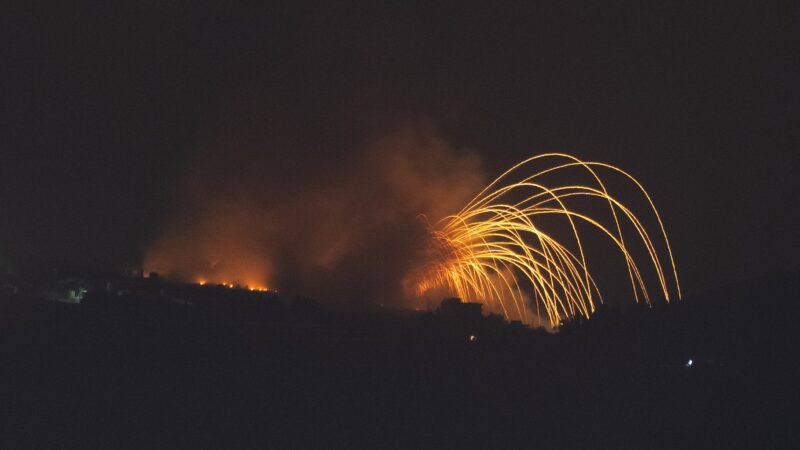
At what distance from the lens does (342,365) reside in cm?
1920

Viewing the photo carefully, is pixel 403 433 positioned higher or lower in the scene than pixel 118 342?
lower

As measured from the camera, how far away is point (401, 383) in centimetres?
1723

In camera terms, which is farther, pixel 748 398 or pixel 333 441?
pixel 748 398

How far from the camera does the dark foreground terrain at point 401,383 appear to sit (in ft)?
40.9

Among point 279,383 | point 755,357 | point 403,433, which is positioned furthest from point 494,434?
point 755,357

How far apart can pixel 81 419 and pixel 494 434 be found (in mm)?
6571

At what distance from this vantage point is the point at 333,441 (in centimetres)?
1199

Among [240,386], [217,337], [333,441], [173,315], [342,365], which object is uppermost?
[173,315]

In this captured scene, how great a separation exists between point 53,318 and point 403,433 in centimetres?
1729

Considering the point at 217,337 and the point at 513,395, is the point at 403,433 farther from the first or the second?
the point at 217,337

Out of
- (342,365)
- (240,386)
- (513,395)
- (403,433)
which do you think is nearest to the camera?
(403,433)

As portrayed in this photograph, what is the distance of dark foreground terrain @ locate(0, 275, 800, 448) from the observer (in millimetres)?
12461

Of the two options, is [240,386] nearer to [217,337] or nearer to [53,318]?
[217,337]

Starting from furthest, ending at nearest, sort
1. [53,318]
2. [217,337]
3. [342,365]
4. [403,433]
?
[53,318] < [217,337] < [342,365] < [403,433]
